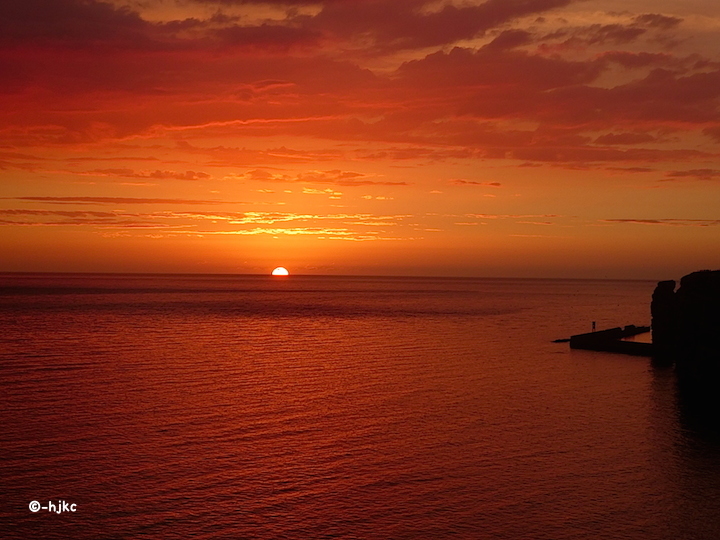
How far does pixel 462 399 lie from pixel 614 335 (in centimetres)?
5782

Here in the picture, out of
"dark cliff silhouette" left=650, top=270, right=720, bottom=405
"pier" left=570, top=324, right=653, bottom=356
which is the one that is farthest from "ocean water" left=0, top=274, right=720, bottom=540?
"pier" left=570, top=324, right=653, bottom=356

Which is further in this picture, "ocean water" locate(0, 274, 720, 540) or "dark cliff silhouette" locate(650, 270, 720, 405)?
"dark cliff silhouette" locate(650, 270, 720, 405)

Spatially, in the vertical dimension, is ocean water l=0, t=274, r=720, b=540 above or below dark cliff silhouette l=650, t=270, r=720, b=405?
below

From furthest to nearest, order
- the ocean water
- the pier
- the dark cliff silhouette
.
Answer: the pier, the dark cliff silhouette, the ocean water

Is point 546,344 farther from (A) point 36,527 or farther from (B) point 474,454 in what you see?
(A) point 36,527

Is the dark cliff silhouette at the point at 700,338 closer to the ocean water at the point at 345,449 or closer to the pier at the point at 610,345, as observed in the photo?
the ocean water at the point at 345,449

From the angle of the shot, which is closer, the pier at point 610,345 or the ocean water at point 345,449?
the ocean water at point 345,449

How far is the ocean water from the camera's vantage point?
25.3 m

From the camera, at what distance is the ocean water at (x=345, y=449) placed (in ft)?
83.0

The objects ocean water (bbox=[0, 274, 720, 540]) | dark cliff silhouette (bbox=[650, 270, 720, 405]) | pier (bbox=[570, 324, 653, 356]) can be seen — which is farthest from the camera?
pier (bbox=[570, 324, 653, 356])

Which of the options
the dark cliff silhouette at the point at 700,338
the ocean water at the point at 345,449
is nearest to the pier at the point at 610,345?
the ocean water at the point at 345,449

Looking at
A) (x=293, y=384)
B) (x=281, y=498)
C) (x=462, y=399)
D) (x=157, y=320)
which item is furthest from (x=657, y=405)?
(x=157, y=320)

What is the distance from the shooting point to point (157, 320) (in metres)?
115

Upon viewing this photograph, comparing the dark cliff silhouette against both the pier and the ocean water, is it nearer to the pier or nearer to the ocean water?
the ocean water
